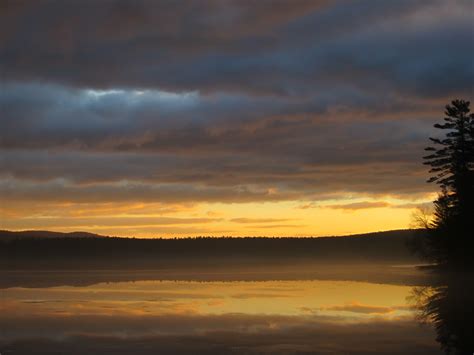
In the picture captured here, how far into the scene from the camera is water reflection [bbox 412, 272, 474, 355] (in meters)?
21.8

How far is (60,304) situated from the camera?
36125mm

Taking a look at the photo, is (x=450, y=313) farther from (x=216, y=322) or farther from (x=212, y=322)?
(x=212, y=322)

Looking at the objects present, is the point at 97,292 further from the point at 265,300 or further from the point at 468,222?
the point at 468,222

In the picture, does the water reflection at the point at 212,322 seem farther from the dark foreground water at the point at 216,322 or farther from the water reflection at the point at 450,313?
the water reflection at the point at 450,313

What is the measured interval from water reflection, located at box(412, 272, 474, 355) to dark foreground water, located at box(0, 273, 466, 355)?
0.44 m

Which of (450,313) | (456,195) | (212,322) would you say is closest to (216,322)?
(212,322)

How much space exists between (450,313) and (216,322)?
9.59 meters

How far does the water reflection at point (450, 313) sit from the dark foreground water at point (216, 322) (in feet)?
1.43

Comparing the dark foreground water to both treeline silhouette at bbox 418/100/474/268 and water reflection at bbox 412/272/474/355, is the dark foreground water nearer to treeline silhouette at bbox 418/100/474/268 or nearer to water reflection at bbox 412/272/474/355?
water reflection at bbox 412/272/474/355

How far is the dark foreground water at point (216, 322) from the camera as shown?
2198cm

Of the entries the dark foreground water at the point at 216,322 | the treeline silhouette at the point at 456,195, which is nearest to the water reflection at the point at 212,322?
the dark foreground water at the point at 216,322

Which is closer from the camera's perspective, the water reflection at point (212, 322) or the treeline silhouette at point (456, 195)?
the water reflection at point (212, 322)

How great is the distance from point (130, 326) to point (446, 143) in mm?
50771

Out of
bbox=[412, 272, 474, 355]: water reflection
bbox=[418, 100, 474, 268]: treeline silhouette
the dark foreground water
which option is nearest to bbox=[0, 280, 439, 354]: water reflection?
the dark foreground water
